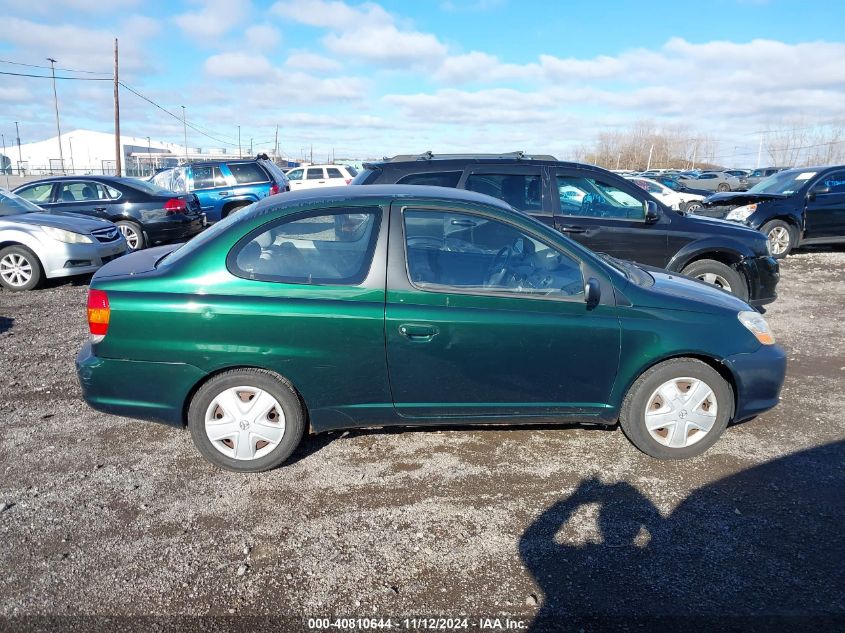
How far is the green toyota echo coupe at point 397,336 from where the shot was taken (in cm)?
339

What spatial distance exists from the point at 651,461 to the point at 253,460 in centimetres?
248

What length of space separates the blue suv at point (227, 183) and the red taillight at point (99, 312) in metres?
10.9

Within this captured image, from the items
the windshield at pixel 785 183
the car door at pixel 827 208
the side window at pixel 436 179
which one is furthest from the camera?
the windshield at pixel 785 183

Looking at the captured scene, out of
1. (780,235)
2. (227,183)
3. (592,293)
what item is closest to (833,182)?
(780,235)

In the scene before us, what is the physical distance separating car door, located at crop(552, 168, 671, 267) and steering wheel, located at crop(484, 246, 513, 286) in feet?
9.28

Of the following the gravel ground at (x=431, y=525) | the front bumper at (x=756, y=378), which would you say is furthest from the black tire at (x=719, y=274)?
the front bumper at (x=756, y=378)

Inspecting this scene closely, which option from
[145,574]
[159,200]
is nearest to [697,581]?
[145,574]

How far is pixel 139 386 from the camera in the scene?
346 cm

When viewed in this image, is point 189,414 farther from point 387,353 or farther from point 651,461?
point 651,461

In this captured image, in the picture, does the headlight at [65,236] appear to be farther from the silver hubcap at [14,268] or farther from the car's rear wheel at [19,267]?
the silver hubcap at [14,268]

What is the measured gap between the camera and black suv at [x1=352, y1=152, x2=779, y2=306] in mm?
6297

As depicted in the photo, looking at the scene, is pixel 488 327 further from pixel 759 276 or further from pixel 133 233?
pixel 133 233

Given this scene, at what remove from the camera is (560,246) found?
3602 mm

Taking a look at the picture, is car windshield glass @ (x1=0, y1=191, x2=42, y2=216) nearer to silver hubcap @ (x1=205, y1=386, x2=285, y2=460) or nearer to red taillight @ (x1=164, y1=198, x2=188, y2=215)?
red taillight @ (x1=164, y1=198, x2=188, y2=215)
